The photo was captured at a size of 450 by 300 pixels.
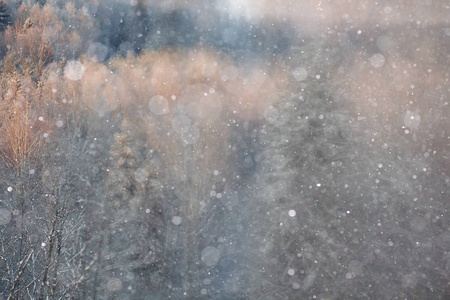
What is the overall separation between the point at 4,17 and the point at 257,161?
37.3 feet

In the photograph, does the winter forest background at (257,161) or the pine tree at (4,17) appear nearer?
the winter forest background at (257,161)

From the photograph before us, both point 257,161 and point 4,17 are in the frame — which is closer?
point 257,161

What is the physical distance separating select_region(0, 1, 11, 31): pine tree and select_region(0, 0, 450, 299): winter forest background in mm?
3788

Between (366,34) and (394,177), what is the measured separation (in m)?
4.00

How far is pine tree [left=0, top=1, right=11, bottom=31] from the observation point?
1328cm

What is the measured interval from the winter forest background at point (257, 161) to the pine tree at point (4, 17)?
149 inches

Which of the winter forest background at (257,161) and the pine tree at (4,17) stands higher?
the pine tree at (4,17)

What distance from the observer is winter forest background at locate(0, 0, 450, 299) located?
789 cm

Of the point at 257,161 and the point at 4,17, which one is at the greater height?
the point at 4,17

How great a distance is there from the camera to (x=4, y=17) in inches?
534

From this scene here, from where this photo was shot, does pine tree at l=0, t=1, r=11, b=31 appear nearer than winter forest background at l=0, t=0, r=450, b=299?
No

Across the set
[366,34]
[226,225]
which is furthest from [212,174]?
[366,34]

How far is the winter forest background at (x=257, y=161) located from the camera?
7.89m

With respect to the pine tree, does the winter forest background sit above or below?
below
